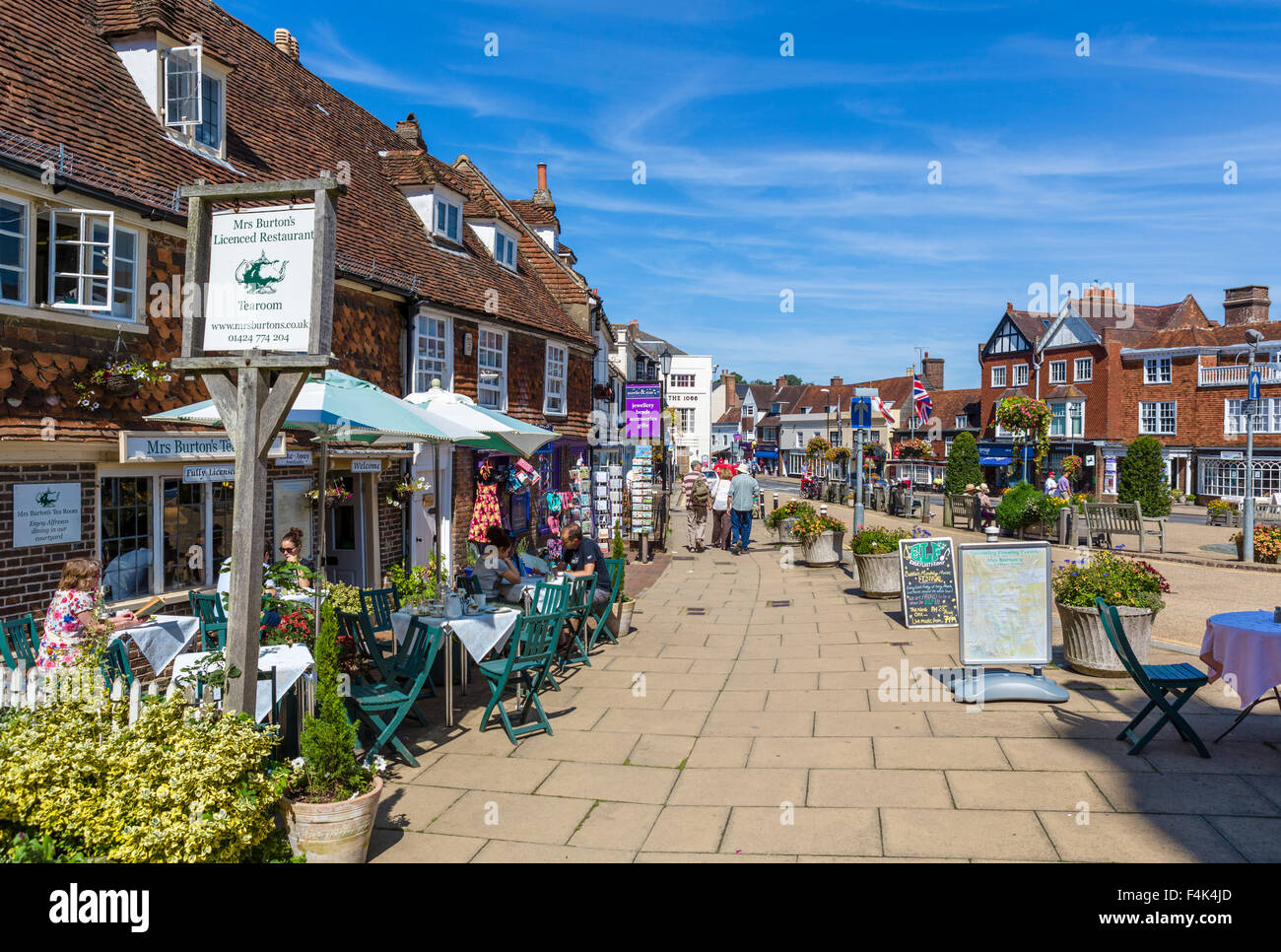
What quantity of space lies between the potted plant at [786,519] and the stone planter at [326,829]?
14671 millimetres

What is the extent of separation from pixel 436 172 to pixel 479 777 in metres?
14.0

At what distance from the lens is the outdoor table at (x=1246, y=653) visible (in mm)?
5840

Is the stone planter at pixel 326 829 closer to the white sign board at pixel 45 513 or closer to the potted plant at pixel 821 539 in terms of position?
the white sign board at pixel 45 513

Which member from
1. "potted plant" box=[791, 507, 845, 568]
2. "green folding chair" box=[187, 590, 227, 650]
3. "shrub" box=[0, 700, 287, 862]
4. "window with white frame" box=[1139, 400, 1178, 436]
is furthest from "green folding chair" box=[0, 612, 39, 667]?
"window with white frame" box=[1139, 400, 1178, 436]

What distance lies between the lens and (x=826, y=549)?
16.7 meters

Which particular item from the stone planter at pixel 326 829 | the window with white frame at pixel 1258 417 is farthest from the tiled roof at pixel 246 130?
the window with white frame at pixel 1258 417

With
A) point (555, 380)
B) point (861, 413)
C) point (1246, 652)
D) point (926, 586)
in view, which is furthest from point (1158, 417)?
point (1246, 652)

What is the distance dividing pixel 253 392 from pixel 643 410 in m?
15.3

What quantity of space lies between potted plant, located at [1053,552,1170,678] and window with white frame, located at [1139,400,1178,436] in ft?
138

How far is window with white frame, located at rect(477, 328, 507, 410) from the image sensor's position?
1619cm

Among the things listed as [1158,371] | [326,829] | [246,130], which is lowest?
[326,829]

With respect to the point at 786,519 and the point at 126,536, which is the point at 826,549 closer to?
the point at 786,519
